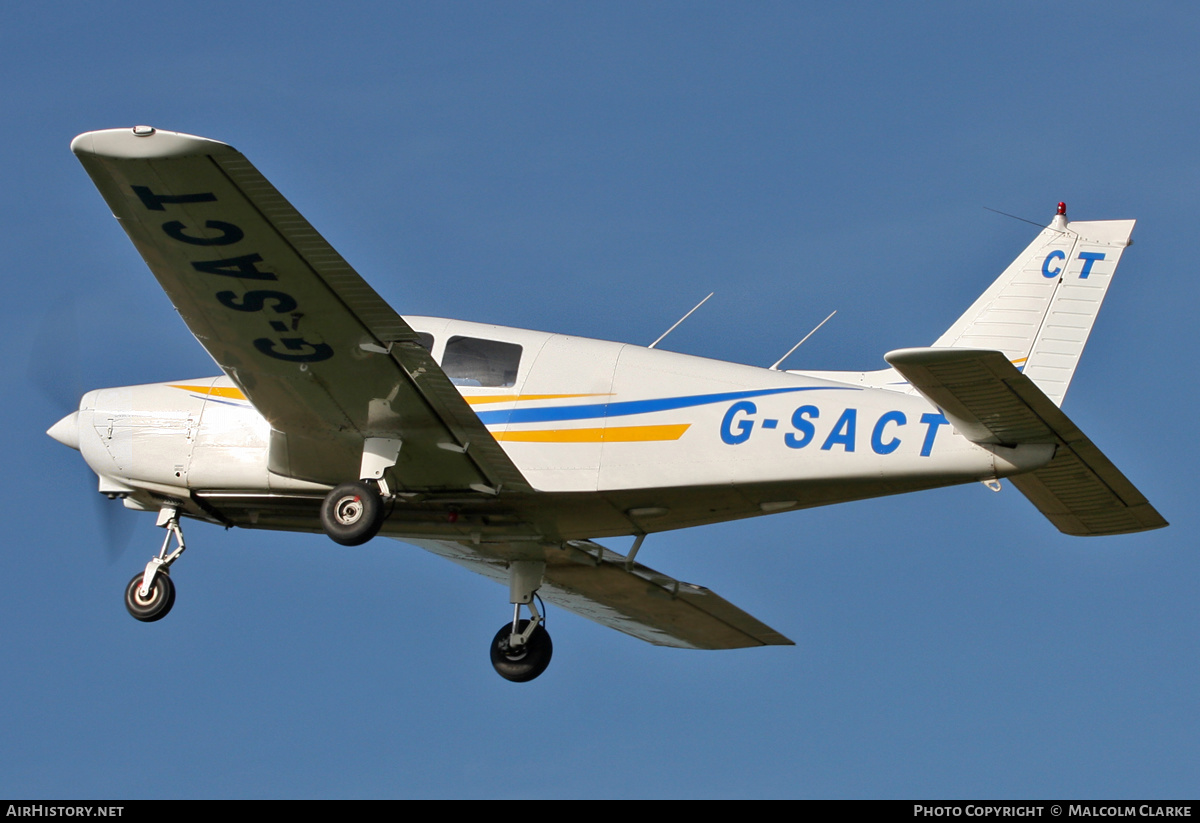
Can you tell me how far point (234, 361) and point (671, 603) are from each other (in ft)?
19.2

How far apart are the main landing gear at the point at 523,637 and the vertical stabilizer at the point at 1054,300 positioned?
207 inches

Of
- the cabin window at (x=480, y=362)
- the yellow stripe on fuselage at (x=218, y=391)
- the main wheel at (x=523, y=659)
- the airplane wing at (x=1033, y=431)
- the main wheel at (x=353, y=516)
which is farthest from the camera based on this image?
the main wheel at (x=523, y=659)

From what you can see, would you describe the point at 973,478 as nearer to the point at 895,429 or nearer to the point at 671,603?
the point at 895,429

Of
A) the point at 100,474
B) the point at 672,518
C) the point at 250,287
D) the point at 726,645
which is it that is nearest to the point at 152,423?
the point at 100,474

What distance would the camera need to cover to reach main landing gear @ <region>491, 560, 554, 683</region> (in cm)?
1571

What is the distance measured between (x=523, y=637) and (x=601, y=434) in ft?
10.5

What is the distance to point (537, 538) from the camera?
14.8 meters

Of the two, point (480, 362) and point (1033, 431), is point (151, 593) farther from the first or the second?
point (1033, 431)

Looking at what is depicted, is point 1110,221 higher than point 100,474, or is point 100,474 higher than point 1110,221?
point 1110,221

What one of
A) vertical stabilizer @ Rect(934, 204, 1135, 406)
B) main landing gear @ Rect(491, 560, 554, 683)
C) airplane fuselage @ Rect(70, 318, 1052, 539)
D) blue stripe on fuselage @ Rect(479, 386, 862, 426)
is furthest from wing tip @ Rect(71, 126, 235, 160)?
main landing gear @ Rect(491, 560, 554, 683)

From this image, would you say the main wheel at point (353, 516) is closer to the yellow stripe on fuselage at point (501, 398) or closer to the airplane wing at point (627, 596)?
the yellow stripe on fuselage at point (501, 398)

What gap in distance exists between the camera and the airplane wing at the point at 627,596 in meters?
16.0

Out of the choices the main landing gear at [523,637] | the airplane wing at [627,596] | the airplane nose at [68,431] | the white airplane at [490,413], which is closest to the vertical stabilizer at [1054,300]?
the white airplane at [490,413]

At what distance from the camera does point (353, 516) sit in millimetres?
13250
